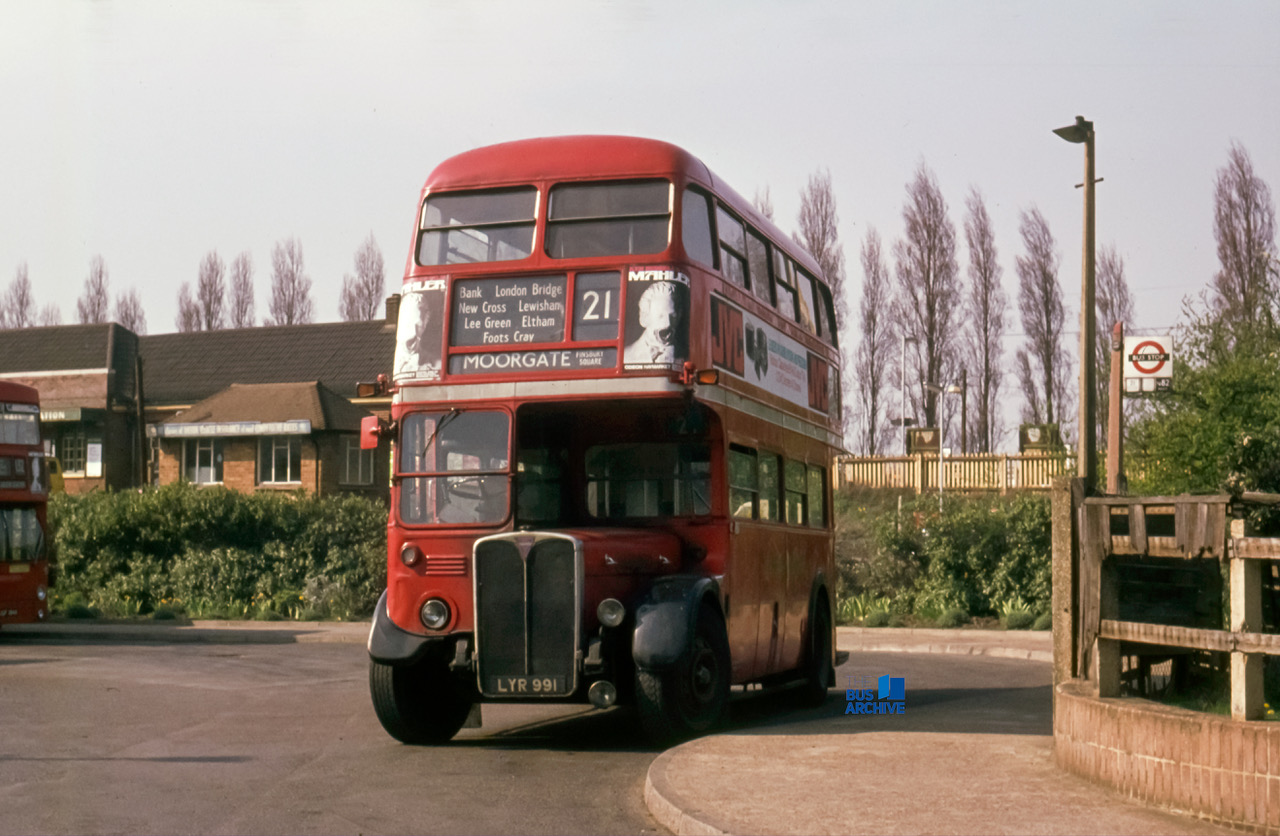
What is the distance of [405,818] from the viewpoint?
325 inches

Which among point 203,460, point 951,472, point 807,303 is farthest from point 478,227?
point 203,460

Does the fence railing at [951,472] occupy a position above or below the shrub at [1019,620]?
above

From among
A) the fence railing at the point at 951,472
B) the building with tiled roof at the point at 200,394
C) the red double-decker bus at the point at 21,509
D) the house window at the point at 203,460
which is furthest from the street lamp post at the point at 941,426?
the red double-decker bus at the point at 21,509

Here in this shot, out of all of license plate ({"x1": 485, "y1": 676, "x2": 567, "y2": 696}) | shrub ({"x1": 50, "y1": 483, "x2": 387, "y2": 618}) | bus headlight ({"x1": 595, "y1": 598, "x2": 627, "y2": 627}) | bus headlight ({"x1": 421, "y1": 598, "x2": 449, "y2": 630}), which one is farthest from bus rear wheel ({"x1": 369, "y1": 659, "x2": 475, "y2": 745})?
shrub ({"x1": 50, "y1": 483, "x2": 387, "y2": 618})

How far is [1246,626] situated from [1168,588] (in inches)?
70.1

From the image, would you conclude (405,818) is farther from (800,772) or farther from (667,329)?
(667,329)

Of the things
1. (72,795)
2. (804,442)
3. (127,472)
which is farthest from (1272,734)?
(127,472)

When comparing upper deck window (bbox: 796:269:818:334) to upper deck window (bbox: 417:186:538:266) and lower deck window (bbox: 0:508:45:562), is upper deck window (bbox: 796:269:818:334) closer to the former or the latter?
upper deck window (bbox: 417:186:538:266)

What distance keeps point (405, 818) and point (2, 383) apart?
751 inches

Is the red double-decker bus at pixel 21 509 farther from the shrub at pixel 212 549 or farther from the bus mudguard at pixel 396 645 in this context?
the bus mudguard at pixel 396 645

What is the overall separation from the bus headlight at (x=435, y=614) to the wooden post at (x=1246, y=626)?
557 centimetres

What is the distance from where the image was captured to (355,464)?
5016cm

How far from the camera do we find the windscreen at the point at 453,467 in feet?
36.5

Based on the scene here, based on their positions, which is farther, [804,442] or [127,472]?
[127,472]
